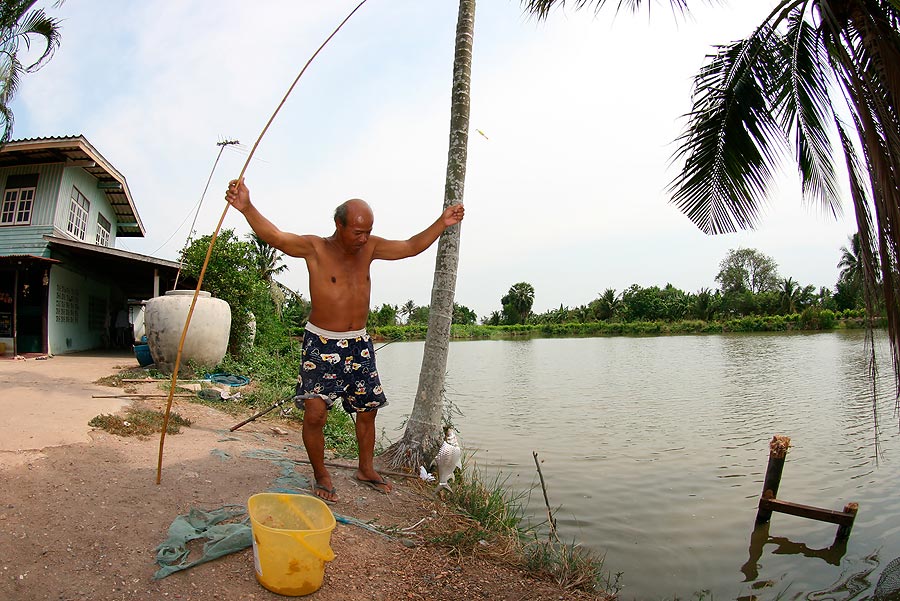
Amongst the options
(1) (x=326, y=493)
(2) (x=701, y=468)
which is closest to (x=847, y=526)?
(2) (x=701, y=468)

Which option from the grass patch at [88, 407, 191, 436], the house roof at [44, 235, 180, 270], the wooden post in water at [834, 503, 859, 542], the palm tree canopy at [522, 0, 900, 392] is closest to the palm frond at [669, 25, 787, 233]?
the palm tree canopy at [522, 0, 900, 392]

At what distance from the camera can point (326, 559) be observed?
2492 millimetres

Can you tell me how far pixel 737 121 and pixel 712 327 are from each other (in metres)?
46.8

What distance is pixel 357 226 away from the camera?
349cm

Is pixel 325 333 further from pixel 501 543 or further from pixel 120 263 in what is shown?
pixel 120 263

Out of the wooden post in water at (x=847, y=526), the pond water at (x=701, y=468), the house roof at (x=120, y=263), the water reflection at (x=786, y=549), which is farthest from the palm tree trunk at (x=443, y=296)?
the house roof at (x=120, y=263)

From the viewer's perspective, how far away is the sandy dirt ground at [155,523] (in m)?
2.47

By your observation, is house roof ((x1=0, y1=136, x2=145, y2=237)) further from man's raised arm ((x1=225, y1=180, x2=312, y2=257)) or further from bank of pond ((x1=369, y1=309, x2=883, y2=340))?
bank of pond ((x1=369, y1=309, x2=883, y2=340))

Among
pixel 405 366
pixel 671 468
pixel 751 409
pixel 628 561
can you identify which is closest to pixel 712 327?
pixel 405 366

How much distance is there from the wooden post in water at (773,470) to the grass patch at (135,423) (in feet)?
17.9

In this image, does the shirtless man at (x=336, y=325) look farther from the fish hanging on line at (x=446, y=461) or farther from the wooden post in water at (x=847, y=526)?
the wooden post in water at (x=847, y=526)

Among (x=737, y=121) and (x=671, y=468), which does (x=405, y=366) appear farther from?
(x=737, y=121)

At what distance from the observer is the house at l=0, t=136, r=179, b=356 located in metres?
12.2

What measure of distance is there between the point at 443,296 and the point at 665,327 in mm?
48929
